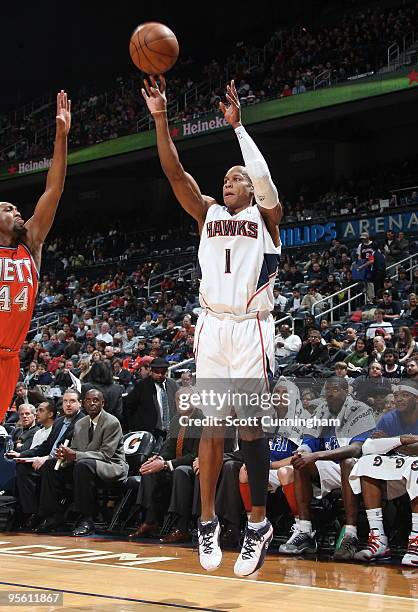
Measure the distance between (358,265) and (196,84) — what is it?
37.8 feet

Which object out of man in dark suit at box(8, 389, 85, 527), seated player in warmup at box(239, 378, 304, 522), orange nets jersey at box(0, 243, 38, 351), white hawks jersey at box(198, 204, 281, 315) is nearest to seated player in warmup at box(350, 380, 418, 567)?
seated player in warmup at box(239, 378, 304, 522)

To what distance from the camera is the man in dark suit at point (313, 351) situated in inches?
460

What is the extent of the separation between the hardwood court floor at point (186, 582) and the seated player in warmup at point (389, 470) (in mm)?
191

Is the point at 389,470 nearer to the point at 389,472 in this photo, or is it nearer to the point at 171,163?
the point at 389,472

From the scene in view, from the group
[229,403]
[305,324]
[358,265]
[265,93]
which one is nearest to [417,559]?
[229,403]

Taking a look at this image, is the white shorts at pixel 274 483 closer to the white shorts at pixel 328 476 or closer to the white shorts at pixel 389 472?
the white shorts at pixel 328 476

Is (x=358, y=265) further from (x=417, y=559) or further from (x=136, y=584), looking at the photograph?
(x=136, y=584)

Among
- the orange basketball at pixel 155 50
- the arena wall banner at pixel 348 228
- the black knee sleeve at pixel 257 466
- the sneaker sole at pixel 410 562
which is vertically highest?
the arena wall banner at pixel 348 228

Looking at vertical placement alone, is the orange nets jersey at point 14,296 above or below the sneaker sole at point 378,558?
above

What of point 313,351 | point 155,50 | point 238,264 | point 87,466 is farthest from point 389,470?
point 313,351

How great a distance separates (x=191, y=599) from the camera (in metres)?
4.77

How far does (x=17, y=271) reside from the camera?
478cm

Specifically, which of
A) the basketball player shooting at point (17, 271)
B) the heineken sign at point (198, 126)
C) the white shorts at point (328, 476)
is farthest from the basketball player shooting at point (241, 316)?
the heineken sign at point (198, 126)

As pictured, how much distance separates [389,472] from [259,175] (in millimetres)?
2697
